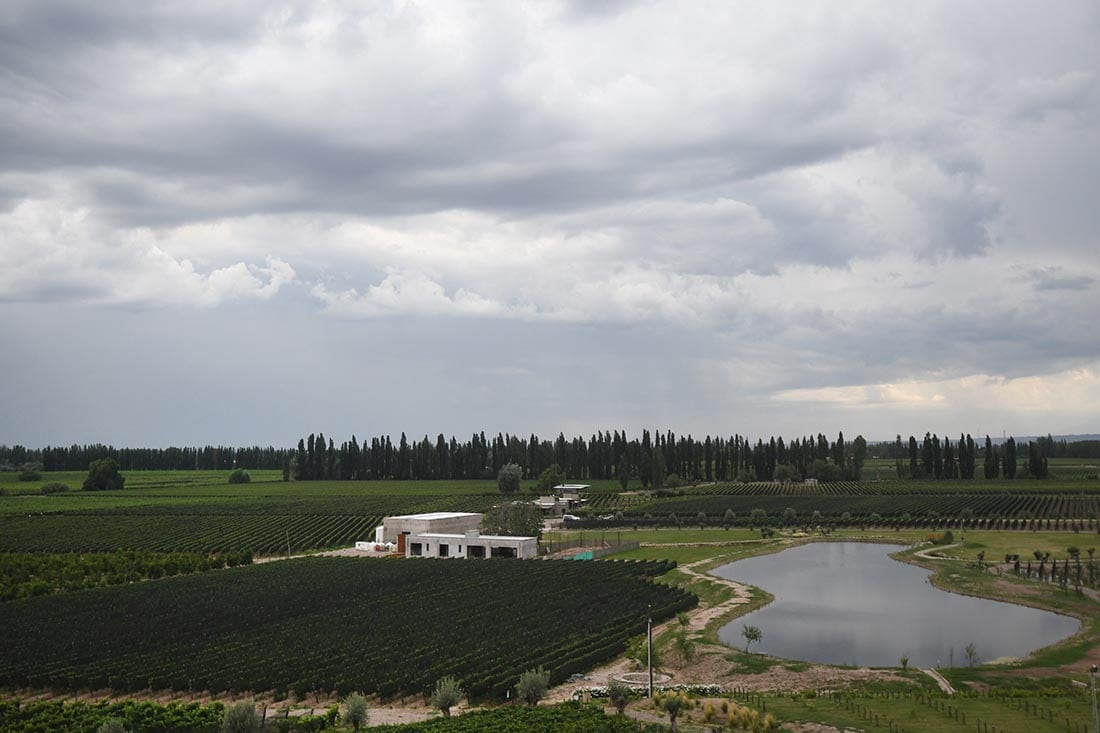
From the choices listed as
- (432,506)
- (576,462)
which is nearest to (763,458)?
(576,462)

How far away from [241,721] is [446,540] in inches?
2129

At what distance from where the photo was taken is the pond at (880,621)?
4347 centimetres

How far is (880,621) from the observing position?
50875 mm

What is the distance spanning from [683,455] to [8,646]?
141275 millimetres

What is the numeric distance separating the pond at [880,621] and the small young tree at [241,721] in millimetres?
25277

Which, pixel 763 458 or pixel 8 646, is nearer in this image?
pixel 8 646

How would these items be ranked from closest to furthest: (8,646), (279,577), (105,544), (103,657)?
1. (103,657)
2. (8,646)
3. (279,577)
4. (105,544)

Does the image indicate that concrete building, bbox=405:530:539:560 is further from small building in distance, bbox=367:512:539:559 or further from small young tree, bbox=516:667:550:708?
small young tree, bbox=516:667:550:708

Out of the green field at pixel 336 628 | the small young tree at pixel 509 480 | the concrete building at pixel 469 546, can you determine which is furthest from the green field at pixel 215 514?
the green field at pixel 336 628

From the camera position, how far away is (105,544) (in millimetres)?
89875

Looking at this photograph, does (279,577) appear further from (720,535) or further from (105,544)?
(720,535)

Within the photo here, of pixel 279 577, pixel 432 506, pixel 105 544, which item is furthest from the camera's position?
pixel 432 506

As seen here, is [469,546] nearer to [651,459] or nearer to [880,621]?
[880,621]

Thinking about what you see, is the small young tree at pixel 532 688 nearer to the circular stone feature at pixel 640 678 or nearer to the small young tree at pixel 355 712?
the circular stone feature at pixel 640 678
